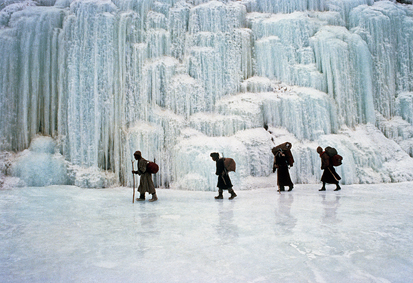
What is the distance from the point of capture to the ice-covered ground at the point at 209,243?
277 cm

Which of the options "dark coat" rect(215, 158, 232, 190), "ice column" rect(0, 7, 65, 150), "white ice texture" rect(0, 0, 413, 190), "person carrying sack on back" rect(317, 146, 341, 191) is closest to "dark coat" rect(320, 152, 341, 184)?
"person carrying sack on back" rect(317, 146, 341, 191)

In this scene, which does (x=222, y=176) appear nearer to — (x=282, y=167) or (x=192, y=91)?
(x=282, y=167)

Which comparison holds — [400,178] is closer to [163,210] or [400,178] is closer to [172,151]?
[172,151]

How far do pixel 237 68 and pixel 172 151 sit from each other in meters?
4.49

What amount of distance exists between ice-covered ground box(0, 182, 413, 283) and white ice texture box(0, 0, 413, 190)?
169 inches

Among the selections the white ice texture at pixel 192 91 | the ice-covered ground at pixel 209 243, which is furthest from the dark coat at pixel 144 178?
the white ice texture at pixel 192 91

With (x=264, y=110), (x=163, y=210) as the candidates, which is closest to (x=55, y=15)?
(x=264, y=110)

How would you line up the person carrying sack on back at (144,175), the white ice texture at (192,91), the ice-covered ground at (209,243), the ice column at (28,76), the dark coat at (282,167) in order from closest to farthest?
the ice-covered ground at (209,243)
the person carrying sack on back at (144,175)
the dark coat at (282,167)
the white ice texture at (192,91)
the ice column at (28,76)

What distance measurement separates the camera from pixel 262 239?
3.81 meters

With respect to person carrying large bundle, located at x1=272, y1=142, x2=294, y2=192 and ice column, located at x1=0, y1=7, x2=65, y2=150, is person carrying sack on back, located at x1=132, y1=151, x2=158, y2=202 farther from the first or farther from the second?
ice column, located at x1=0, y1=7, x2=65, y2=150

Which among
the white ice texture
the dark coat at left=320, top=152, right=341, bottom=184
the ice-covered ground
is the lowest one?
the ice-covered ground

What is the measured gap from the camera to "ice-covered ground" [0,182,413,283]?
2771 mm

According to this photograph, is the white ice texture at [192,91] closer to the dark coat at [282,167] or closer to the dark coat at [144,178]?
the dark coat at [282,167]

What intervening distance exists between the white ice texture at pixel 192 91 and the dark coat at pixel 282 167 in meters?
1.31
